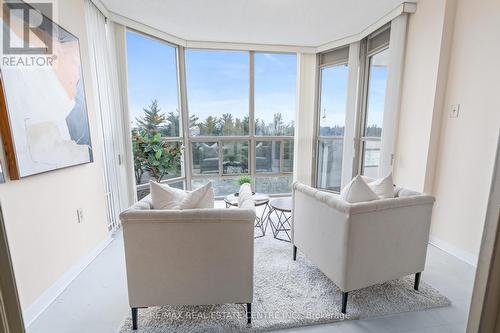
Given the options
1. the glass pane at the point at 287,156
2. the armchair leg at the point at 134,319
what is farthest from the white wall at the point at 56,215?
Answer: the glass pane at the point at 287,156

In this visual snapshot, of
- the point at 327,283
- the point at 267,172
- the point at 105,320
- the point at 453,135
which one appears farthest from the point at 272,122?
the point at 105,320

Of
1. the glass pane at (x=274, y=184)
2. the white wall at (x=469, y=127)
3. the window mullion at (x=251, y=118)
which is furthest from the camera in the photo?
the glass pane at (x=274, y=184)

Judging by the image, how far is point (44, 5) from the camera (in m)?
1.85

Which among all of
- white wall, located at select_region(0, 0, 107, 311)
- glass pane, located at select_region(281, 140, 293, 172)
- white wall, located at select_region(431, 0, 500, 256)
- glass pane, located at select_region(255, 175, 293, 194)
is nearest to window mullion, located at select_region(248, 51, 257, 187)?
glass pane, located at select_region(255, 175, 293, 194)

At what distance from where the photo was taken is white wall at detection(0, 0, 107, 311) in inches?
62.4

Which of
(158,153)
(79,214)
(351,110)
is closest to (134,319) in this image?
(79,214)

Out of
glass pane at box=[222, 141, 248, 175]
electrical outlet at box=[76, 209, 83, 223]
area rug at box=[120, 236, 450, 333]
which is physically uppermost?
glass pane at box=[222, 141, 248, 175]

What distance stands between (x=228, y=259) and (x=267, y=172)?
130 inches

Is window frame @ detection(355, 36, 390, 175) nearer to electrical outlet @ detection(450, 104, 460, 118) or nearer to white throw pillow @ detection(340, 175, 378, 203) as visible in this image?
electrical outlet @ detection(450, 104, 460, 118)

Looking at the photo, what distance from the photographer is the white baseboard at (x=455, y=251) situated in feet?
7.52

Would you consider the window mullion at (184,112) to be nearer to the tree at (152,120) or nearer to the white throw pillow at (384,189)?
the tree at (152,120)

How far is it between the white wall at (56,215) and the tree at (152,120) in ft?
3.35

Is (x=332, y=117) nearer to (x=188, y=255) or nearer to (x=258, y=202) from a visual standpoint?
(x=258, y=202)

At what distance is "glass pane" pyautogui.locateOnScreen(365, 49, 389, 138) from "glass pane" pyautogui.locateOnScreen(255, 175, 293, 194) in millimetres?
1746
